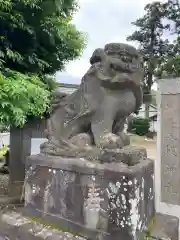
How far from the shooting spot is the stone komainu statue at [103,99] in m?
2.15

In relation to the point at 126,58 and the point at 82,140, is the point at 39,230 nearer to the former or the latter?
the point at 82,140

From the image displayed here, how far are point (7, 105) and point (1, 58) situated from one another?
1.00 meters

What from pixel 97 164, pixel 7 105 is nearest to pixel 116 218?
pixel 97 164

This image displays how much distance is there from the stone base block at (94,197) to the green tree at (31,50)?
1.62 meters

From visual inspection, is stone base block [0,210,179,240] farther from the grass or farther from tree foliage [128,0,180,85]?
tree foliage [128,0,180,85]

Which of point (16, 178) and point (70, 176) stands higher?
point (70, 176)

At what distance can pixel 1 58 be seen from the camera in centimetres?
419

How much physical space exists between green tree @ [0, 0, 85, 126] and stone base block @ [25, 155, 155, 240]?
5.32 feet

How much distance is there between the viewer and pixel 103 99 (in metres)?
2.18

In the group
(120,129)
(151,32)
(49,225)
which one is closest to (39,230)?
(49,225)

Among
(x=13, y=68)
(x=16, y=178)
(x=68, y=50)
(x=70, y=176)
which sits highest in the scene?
(x=68, y=50)

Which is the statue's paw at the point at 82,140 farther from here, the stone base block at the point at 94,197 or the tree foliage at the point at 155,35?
the tree foliage at the point at 155,35

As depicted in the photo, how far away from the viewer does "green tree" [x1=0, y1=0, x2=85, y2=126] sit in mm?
3633

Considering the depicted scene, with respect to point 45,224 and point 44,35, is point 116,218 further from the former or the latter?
point 44,35
